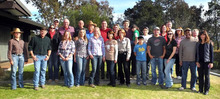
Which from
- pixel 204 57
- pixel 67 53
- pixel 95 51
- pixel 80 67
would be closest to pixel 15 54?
pixel 67 53

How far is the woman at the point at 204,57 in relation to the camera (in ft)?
17.0

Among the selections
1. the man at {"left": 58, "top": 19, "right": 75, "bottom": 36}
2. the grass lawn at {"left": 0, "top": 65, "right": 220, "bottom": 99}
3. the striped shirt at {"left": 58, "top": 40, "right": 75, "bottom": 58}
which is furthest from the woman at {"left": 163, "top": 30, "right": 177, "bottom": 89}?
the man at {"left": 58, "top": 19, "right": 75, "bottom": 36}

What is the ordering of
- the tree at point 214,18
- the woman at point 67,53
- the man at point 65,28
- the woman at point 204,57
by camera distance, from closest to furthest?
the woman at point 204,57 → the woman at point 67,53 → the man at point 65,28 → the tree at point 214,18

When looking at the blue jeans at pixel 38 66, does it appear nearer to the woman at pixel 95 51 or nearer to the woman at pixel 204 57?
the woman at pixel 95 51

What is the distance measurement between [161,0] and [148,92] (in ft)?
170

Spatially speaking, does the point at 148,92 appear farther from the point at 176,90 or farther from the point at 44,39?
the point at 44,39

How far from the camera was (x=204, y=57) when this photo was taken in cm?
517

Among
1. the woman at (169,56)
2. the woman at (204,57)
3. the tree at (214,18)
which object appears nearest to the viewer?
the woman at (204,57)

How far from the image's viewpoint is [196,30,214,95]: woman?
5.17 m

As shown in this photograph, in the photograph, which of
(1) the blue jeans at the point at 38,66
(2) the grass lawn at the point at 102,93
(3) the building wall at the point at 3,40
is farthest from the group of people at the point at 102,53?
(3) the building wall at the point at 3,40

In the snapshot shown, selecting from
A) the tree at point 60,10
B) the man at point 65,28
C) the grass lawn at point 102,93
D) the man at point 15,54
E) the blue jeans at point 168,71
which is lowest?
the grass lawn at point 102,93

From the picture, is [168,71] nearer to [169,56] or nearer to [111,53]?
[169,56]

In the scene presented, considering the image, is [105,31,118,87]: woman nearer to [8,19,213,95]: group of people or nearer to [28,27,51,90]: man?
[8,19,213,95]: group of people

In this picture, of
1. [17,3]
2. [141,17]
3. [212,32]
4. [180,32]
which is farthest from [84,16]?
[212,32]
